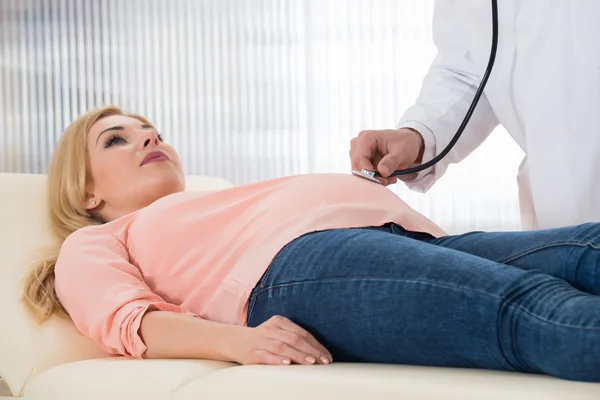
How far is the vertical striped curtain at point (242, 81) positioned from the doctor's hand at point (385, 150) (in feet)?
6.29

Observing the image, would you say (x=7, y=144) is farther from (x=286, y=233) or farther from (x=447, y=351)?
(x=447, y=351)

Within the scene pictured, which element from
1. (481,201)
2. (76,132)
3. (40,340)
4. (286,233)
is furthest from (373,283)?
(481,201)

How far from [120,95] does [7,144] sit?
0.61m

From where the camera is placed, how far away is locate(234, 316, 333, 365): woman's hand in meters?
1.06

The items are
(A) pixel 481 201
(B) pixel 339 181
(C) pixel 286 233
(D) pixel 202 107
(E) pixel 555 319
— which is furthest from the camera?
(D) pixel 202 107

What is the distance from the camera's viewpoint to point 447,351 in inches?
37.9

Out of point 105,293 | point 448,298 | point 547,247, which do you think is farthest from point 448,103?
point 105,293

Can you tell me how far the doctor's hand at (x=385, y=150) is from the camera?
141 centimetres

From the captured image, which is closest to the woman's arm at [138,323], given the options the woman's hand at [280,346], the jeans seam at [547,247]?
the woman's hand at [280,346]

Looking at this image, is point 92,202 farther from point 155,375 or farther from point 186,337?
point 155,375

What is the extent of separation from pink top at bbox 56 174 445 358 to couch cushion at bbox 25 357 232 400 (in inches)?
4.1

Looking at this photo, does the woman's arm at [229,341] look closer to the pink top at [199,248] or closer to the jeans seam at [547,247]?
the pink top at [199,248]

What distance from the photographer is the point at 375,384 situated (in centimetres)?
86

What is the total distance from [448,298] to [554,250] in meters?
0.24
